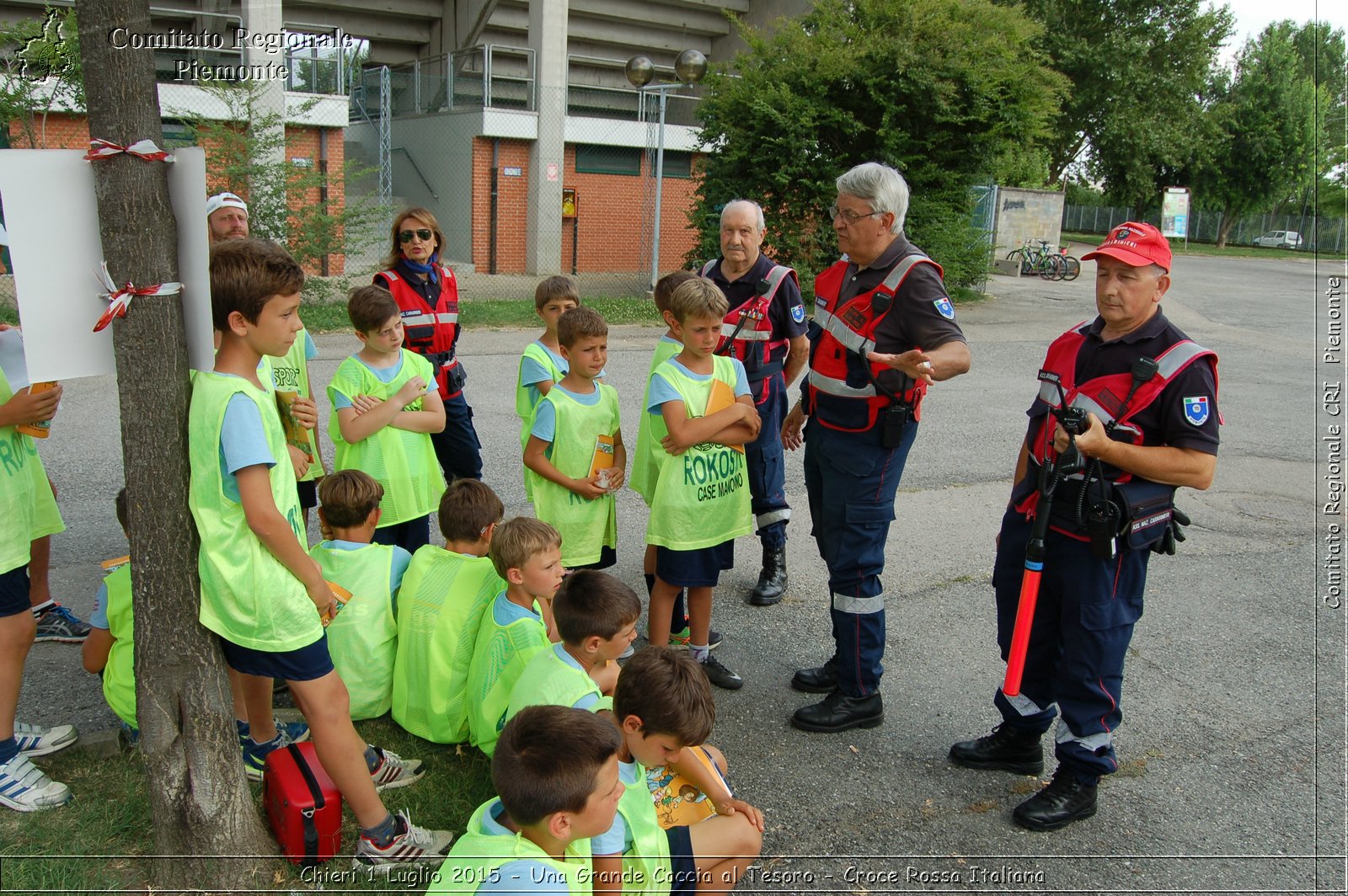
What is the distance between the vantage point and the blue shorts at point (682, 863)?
2.69 meters

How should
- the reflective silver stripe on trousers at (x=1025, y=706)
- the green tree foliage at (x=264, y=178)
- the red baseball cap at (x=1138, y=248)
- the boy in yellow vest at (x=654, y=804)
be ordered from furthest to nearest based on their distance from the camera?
the green tree foliage at (x=264, y=178) → the reflective silver stripe on trousers at (x=1025, y=706) → the red baseball cap at (x=1138, y=248) → the boy in yellow vest at (x=654, y=804)

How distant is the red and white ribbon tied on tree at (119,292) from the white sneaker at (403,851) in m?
1.65

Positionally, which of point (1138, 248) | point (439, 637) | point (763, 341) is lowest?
point (439, 637)

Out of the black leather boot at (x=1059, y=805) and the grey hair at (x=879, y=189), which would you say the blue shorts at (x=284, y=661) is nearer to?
the black leather boot at (x=1059, y=805)

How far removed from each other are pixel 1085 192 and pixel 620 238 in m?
50.6

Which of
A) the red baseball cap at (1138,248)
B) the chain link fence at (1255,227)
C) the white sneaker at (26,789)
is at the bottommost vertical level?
the white sneaker at (26,789)

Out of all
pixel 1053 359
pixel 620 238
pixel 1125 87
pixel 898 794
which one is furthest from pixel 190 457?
pixel 1125 87

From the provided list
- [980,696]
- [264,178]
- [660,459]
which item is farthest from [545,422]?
[264,178]

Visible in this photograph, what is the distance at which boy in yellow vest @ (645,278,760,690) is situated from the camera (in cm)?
407

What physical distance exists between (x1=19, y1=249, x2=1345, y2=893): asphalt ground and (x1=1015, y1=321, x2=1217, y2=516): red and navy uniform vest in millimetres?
1171

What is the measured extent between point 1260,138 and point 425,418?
184ft

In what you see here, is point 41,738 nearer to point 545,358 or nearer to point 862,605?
point 545,358

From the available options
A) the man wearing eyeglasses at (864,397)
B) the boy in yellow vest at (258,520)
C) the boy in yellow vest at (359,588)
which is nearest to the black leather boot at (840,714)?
the man wearing eyeglasses at (864,397)

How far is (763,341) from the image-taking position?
5164 millimetres
